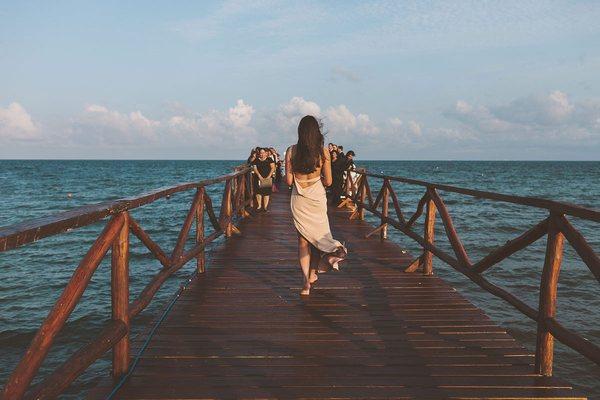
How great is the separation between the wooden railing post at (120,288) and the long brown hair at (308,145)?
6.51 feet

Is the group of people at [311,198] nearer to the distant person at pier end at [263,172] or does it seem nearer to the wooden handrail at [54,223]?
the wooden handrail at [54,223]

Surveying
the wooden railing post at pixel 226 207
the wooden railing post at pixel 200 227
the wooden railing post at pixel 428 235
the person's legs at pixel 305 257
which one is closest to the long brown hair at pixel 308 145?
the person's legs at pixel 305 257

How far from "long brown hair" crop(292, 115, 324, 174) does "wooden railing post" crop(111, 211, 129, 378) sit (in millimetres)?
1985

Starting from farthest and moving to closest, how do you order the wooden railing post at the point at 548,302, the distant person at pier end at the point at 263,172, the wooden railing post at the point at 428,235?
the distant person at pier end at the point at 263,172
the wooden railing post at the point at 428,235
the wooden railing post at the point at 548,302

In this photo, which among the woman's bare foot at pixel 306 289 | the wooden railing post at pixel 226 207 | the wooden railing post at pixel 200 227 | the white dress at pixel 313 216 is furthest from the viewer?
the wooden railing post at pixel 226 207

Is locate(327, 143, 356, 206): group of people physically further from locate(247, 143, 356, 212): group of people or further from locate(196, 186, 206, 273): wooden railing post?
locate(196, 186, 206, 273): wooden railing post

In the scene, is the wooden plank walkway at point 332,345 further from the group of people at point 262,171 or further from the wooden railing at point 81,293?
the group of people at point 262,171

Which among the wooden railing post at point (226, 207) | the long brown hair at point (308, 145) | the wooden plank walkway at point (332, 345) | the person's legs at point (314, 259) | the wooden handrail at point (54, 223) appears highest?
the long brown hair at point (308, 145)

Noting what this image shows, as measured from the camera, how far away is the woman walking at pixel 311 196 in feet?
15.0

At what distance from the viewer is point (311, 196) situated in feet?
16.1

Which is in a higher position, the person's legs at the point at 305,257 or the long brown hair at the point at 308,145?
the long brown hair at the point at 308,145

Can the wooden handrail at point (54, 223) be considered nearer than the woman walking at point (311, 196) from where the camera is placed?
Yes

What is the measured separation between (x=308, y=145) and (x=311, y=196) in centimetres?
61

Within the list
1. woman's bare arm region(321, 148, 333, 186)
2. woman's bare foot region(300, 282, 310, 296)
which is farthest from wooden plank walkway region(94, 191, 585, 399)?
woman's bare arm region(321, 148, 333, 186)
